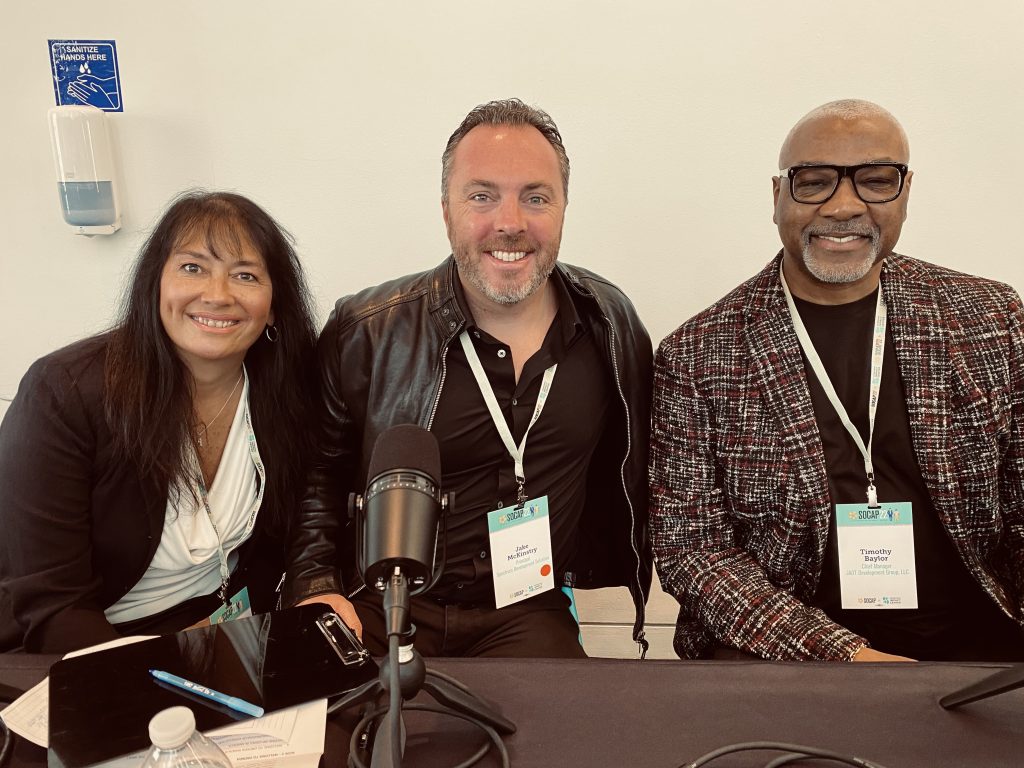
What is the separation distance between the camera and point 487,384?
6.14 feet

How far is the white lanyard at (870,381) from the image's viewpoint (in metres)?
1.75

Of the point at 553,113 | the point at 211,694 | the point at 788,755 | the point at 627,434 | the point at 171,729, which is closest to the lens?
the point at 171,729

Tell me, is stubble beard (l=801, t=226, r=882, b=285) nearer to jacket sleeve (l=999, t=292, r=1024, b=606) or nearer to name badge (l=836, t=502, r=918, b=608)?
jacket sleeve (l=999, t=292, r=1024, b=606)

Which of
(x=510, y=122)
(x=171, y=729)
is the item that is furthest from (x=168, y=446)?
(x=510, y=122)

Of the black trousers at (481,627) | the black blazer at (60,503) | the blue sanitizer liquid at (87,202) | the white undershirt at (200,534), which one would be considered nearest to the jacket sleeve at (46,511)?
the black blazer at (60,503)

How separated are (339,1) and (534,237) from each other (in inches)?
47.9

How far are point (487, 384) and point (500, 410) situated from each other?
0.07 meters

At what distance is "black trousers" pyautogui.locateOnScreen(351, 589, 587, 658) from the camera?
1829 millimetres

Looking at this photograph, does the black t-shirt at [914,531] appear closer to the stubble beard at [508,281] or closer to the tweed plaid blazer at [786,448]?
the tweed plaid blazer at [786,448]

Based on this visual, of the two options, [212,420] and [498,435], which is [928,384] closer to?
[498,435]

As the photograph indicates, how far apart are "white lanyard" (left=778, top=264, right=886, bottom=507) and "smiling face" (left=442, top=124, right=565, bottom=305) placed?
2.12 ft

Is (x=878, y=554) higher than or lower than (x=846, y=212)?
lower

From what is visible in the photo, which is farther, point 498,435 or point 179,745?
point 498,435

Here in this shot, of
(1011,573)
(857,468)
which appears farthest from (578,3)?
(1011,573)
